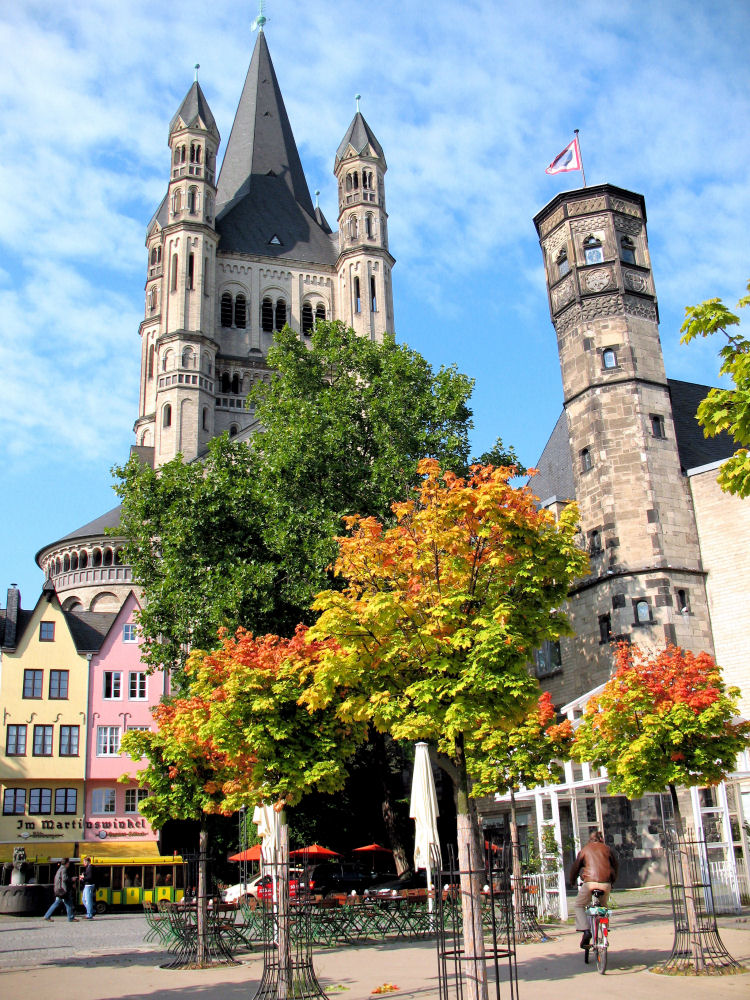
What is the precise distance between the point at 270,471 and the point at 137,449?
34.6 metres

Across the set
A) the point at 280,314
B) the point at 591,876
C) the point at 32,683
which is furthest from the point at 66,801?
the point at 280,314

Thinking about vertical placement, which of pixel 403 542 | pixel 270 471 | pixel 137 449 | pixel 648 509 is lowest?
pixel 403 542

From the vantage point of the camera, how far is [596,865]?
12.0m

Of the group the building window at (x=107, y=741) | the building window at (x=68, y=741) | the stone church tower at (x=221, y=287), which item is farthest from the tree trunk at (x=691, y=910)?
the stone church tower at (x=221, y=287)

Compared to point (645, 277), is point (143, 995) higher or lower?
lower

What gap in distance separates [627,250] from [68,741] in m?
27.1

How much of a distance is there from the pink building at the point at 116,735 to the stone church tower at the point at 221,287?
1430 centimetres

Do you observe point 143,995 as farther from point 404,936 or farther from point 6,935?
point 6,935

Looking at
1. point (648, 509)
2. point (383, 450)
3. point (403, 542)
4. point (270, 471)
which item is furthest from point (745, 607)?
point (403, 542)

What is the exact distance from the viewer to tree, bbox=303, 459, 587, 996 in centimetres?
1055

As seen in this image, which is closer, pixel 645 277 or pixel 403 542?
pixel 403 542

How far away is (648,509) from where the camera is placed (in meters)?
25.5

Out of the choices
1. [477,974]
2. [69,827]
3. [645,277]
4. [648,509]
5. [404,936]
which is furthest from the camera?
[69,827]

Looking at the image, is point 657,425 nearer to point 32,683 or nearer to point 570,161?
point 570,161
